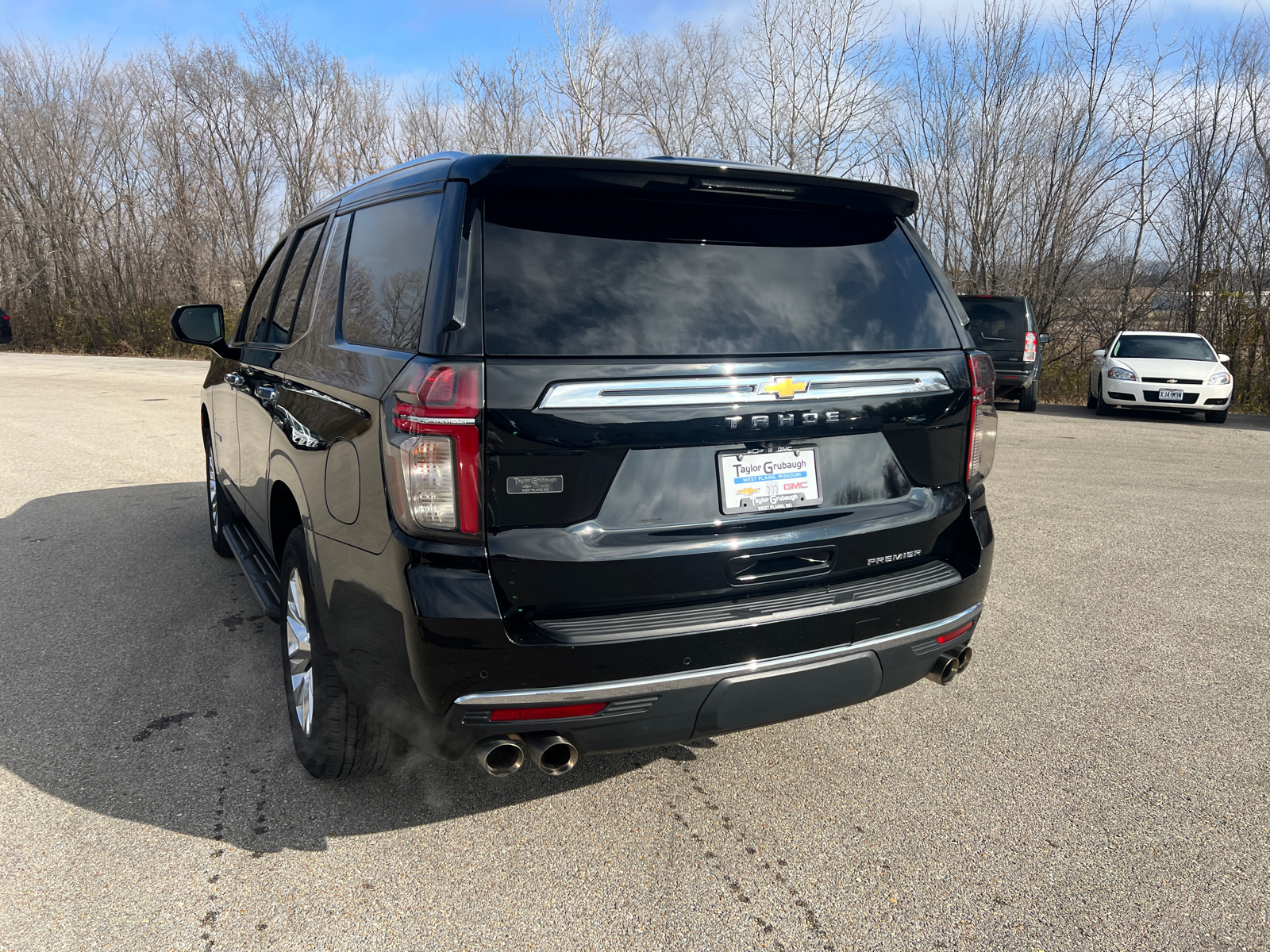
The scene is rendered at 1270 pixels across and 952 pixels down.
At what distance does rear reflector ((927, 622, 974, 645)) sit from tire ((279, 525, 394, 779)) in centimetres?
174

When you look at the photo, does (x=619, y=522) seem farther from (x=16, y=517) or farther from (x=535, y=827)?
(x=16, y=517)

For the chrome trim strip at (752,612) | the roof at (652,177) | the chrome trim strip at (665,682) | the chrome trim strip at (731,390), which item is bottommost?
the chrome trim strip at (665,682)

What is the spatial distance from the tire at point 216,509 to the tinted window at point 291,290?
1.50m

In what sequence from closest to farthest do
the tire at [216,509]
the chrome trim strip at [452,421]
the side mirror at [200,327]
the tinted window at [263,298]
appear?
the chrome trim strip at [452,421] → the tinted window at [263,298] → the side mirror at [200,327] → the tire at [216,509]

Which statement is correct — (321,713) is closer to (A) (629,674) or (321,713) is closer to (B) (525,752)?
(B) (525,752)

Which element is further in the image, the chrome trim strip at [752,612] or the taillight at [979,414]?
the taillight at [979,414]

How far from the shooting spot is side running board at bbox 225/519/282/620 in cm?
335

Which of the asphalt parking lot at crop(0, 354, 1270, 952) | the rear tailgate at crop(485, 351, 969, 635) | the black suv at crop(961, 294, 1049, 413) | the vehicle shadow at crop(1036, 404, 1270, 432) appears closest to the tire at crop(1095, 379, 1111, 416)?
the vehicle shadow at crop(1036, 404, 1270, 432)

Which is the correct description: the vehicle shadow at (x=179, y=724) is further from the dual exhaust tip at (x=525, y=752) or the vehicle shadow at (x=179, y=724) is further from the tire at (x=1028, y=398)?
the tire at (x=1028, y=398)

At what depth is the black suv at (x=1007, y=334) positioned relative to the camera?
1603 cm

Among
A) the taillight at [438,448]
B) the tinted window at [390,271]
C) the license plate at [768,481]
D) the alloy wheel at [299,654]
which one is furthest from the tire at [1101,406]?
the taillight at [438,448]

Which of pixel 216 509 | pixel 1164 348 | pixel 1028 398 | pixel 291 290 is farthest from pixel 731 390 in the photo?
pixel 1164 348

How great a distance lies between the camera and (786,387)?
2.43 metres

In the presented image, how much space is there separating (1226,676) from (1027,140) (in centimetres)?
2265
